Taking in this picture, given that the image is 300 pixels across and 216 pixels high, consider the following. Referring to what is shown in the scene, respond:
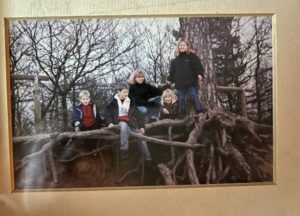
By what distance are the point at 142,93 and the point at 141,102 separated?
0.02 metres

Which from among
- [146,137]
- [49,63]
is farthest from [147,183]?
[49,63]

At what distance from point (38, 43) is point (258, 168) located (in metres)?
0.58

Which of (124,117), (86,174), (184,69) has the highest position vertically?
Result: (184,69)

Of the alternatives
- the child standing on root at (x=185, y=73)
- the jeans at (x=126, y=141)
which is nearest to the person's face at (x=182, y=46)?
the child standing on root at (x=185, y=73)

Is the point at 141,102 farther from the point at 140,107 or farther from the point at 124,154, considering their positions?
the point at 124,154

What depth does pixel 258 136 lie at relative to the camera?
29.4 inches

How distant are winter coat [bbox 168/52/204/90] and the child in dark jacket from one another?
0.19 m

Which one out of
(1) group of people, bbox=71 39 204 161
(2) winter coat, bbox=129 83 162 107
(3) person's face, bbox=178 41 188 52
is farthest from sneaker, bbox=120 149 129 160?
(3) person's face, bbox=178 41 188 52

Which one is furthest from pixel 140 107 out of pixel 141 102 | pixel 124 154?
pixel 124 154

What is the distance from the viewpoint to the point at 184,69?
732 millimetres

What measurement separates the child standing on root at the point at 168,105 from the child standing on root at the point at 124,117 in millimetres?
53

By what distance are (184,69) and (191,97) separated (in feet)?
0.22

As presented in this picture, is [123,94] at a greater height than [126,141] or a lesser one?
greater

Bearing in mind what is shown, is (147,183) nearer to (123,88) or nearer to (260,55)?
(123,88)
